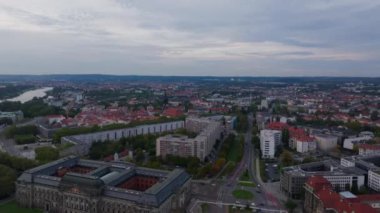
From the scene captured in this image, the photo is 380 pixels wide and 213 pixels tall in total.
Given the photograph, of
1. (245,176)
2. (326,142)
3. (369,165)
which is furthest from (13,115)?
(369,165)

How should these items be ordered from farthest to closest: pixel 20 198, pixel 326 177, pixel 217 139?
1. pixel 217 139
2. pixel 326 177
3. pixel 20 198

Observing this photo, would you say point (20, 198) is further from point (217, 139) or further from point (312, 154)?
point (312, 154)

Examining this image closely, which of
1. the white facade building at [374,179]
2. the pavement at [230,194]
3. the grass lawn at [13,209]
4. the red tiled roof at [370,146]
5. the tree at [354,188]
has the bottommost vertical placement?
the grass lawn at [13,209]

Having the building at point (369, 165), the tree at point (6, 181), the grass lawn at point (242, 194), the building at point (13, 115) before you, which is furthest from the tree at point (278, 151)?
the building at point (13, 115)

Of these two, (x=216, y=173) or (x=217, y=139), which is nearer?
(x=216, y=173)

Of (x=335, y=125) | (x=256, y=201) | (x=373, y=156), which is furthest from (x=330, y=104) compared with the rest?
(x=256, y=201)

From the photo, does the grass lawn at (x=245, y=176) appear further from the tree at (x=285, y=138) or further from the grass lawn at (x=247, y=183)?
the tree at (x=285, y=138)
